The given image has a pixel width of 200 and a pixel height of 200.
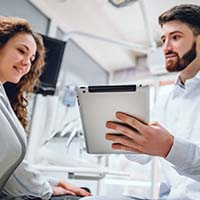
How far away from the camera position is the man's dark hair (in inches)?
48.2

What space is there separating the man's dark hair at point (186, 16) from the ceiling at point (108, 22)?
0.65 m

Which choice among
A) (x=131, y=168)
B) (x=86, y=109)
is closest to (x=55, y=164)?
(x=86, y=109)

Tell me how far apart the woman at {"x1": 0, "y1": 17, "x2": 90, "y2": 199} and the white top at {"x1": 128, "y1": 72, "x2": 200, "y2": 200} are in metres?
0.37

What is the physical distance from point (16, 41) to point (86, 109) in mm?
577

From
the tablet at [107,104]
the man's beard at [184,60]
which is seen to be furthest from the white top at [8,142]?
the man's beard at [184,60]

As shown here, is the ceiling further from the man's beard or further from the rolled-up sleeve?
the rolled-up sleeve

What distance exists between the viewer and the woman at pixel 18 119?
765mm

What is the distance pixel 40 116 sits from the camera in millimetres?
2076

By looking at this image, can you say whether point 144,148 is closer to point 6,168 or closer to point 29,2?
point 6,168

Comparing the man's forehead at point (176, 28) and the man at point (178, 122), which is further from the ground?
the man's forehead at point (176, 28)

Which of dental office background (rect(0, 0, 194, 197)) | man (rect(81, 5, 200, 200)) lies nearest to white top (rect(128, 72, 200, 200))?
man (rect(81, 5, 200, 200))

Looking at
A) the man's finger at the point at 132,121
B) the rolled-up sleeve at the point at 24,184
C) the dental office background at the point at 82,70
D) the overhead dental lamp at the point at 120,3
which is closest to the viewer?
the man's finger at the point at 132,121

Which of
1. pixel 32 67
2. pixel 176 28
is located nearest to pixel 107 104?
pixel 176 28

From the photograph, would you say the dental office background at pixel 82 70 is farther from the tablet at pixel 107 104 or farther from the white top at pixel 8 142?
the white top at pixel 8 142
